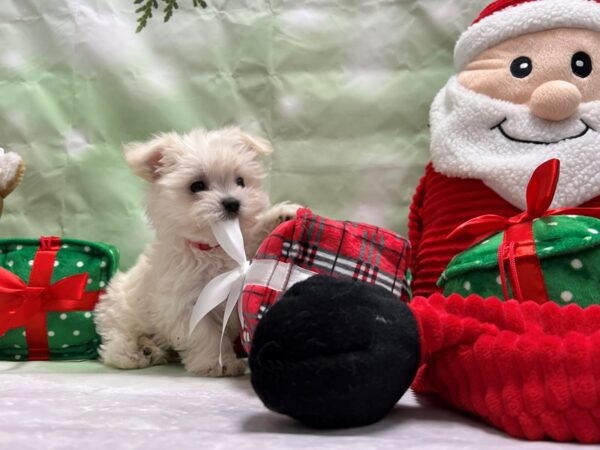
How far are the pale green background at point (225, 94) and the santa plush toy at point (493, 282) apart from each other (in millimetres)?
293

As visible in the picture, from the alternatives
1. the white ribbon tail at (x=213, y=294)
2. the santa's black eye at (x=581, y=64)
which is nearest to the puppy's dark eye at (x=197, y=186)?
the white ribbon tail at (x=213, y=294)

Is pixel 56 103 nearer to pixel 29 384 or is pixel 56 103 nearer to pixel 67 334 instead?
A: pixel 67 334

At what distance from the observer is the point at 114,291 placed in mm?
1613

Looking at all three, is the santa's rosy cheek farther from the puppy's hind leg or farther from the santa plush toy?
the puppy's hind leg

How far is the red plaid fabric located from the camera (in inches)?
47.0

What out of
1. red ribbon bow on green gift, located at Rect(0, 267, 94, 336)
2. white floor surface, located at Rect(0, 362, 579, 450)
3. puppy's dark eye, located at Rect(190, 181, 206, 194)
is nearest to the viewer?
white floor surface, located at Rect(0, 362, 579, 450)

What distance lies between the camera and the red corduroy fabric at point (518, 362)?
0.74 metres

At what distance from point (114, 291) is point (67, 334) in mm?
153

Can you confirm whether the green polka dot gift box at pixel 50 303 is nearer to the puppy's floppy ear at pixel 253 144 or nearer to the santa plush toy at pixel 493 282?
the puppy's floppy ear at pixel 253 144

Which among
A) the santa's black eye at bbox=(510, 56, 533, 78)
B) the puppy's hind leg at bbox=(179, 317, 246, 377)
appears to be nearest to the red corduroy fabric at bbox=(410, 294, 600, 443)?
the puppy's hind leg at bbox=(179, 317, 246, 377)

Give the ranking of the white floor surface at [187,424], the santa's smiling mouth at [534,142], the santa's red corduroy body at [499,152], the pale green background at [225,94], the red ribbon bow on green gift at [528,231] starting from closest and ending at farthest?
the white floor surface at [187,424], the santa's red corduroy body at [499,152], the red ribbon bow on green gift at [528,231], the santa's smiling mouth at [534,142], the pale green background at [225,94]

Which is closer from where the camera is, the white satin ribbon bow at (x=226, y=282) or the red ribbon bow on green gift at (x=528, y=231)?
the red ribbon bow on green gift at (x=528, y=231)

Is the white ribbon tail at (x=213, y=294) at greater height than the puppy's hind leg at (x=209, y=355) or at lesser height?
greater

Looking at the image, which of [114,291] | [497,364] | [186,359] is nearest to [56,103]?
[114,291]
